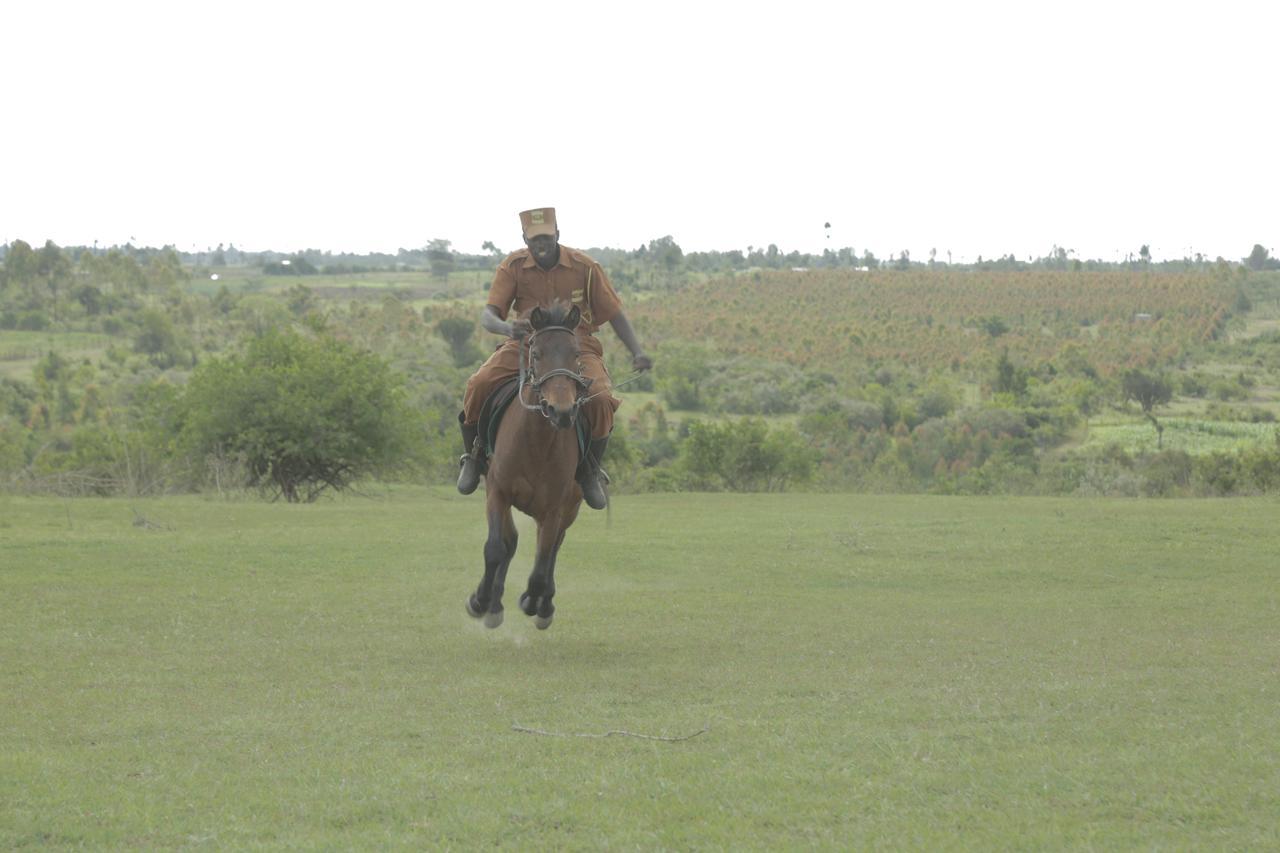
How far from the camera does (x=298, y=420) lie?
1309 inches

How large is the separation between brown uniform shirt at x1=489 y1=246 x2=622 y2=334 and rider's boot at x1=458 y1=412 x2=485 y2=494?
1.03 m

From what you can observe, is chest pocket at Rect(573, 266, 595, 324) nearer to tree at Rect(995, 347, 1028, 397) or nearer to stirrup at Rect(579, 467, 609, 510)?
stirrup at Rect(579, 467, 609, 510)

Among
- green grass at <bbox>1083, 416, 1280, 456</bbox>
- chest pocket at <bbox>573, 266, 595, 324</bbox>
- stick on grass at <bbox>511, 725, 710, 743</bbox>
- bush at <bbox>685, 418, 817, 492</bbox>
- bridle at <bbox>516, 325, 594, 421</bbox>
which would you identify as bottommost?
green grass at <bbox>1083, 416, 1280, 456</bbox>

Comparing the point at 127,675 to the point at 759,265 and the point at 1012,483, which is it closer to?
the point at 1012,483

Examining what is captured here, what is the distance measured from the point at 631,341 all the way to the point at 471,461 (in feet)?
5.71

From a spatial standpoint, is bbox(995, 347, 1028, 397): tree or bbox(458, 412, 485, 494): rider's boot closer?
bbox(458, 412, 485, 494): rider's boot

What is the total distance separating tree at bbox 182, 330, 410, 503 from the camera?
110 feet

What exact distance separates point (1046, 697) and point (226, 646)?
6.51 metres

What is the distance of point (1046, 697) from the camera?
362 inches

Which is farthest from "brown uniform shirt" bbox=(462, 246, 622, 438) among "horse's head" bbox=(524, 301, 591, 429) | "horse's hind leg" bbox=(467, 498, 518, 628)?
"horse's hind leg" bbox=(467, 498, 518, 628)

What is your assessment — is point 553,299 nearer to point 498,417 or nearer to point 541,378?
point 498,417

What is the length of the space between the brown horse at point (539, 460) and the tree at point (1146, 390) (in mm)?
61312

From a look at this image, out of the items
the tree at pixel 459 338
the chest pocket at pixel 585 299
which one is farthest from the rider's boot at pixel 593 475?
the tree at pixel 459 338

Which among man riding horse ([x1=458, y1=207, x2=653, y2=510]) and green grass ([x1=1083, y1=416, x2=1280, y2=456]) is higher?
man riding horse ([x1=458, y1=207, x2=653, y2=510])
